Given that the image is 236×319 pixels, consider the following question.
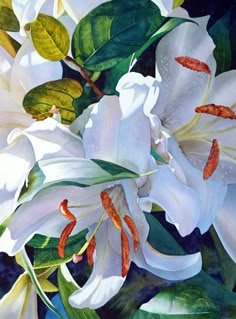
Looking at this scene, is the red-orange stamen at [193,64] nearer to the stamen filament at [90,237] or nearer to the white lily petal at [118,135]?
the white lily petal at [118,135]

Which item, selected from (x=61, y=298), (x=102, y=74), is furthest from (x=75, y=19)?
(x=61, y=298)

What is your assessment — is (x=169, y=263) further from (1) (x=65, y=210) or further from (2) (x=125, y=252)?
(1) (x=65, y=210)

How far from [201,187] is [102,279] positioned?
0.21 m

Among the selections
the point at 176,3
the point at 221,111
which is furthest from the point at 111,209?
the point at 176,3

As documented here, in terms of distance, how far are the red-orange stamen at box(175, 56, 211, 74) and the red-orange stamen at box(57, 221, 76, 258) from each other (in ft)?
0.94

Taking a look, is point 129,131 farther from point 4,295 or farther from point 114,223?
point 4,295

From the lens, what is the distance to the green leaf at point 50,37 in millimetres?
1079

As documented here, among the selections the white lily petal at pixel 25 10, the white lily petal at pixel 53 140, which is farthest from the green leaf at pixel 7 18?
the white lily petal at pixel 53 140

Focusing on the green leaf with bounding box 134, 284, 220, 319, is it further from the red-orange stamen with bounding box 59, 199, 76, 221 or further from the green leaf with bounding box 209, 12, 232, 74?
the green leaf with bounding box 209, 12, 232, 74

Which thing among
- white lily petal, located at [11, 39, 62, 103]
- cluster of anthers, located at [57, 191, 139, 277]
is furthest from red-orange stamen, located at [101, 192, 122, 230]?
white lily petal, located at [11, 39, 62, 103]

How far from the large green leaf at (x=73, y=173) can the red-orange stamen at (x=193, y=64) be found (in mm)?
175

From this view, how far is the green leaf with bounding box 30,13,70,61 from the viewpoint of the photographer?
108 centimetres

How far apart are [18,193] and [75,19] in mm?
278

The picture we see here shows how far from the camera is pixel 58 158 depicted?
1.06m
